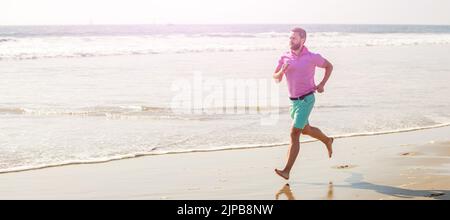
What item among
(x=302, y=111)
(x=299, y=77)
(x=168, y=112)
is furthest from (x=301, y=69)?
(x=168, y=112)

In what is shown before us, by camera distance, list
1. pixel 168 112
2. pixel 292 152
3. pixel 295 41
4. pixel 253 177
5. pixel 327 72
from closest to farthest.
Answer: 1. pixel 295 41
2. pixel 292 152
3. pixel 327 72
4. pixel 253 177
5. pixel 168 112

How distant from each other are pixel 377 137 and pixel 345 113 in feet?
8.29

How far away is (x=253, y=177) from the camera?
6.44 m

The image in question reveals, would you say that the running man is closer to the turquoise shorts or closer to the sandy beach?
the turquoise shorts

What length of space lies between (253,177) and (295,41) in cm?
160

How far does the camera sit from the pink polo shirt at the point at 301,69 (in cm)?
605

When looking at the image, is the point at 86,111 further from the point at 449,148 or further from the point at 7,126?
the point at 449,148

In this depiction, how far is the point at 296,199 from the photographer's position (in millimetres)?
5520

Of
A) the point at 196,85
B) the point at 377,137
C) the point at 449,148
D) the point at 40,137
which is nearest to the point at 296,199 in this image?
the point at 449,148

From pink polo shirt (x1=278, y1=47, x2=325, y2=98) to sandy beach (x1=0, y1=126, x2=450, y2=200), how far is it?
3.34 feet

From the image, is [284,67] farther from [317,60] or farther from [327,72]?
[327,72]

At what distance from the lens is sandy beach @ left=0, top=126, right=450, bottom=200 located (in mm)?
5703

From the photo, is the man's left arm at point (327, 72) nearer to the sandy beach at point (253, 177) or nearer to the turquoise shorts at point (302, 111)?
the turquoise shorts at point (302, 111)

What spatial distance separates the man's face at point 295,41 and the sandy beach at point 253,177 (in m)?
1.46
